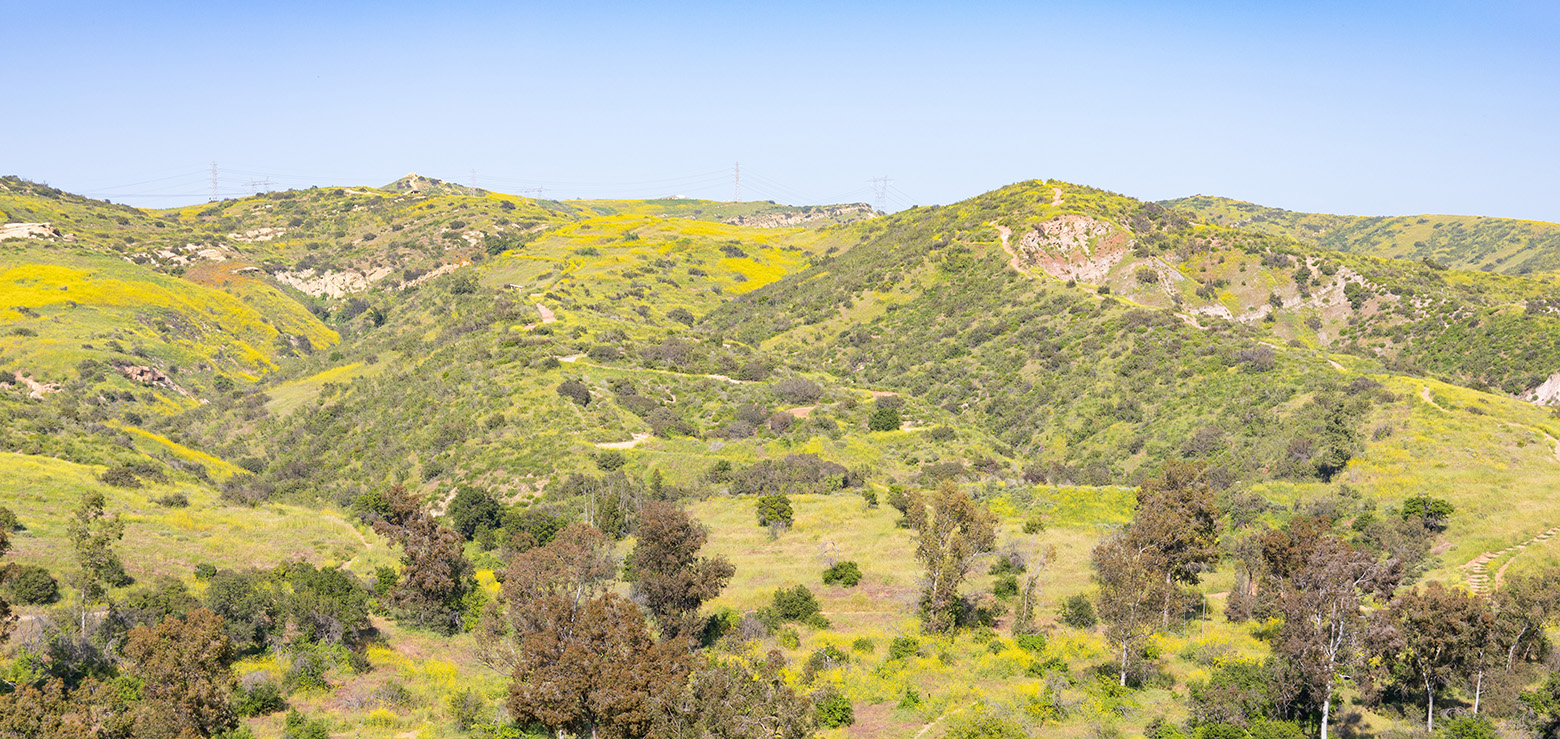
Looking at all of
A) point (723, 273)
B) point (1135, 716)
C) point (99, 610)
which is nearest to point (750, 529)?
point (1135, 716)

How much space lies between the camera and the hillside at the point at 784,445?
27.3 metres

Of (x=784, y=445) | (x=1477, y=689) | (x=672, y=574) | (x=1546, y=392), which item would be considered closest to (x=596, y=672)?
(x=672, y=574)

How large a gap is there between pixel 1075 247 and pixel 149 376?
9896 cm

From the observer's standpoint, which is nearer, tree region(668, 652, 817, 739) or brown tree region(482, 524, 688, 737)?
tree region(668, 652, 817, 739)

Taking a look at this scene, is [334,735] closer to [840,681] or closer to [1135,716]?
[840,681]

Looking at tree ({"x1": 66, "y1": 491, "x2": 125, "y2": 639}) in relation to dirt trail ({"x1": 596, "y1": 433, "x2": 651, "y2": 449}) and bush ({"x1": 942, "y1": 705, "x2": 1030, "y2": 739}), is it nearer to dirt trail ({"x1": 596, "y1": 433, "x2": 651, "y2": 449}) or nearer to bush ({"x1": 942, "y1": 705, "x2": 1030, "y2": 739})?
bush ({"x1": 942, "y1": 705, "x2": 1030, "y2": 739})

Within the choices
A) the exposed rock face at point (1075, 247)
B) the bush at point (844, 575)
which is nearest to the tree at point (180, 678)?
the bush at point (844, 575)

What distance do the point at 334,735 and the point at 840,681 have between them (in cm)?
1439

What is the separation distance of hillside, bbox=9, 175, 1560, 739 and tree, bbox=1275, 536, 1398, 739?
146 centimetres

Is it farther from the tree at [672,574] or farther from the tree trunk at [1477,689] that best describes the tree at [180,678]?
the tree trunk at [1477,689]

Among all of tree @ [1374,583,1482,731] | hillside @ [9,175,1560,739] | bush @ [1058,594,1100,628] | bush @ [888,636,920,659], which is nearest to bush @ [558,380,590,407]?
hillside @ [9,175,1560,739]

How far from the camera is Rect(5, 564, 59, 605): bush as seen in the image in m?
26.7

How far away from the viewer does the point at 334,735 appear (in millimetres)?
23312

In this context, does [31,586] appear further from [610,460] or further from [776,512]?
[610,460]
